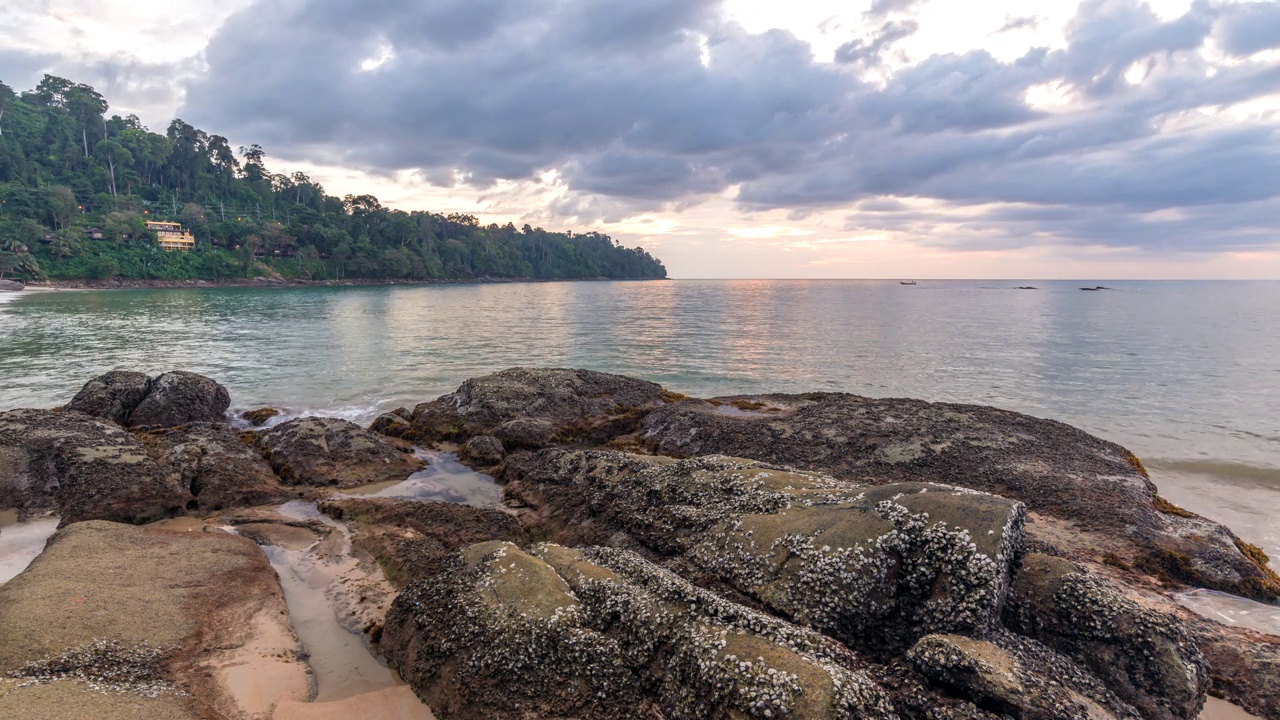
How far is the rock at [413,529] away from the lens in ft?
29.7

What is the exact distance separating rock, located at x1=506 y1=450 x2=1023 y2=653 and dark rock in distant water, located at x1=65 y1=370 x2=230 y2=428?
1682 cm

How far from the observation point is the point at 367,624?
770 cm

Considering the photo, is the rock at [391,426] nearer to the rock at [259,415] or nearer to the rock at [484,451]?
the rock at [484,451]

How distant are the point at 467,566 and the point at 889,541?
544cm

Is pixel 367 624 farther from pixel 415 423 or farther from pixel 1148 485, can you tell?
pixel 1148 485

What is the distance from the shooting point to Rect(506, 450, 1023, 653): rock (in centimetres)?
611

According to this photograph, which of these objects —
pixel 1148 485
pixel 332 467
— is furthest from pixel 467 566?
pixel 1148 485

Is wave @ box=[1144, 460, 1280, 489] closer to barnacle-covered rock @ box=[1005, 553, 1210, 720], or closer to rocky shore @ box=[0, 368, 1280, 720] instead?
rocky shore @ box=[0, 368, 1280, 720]

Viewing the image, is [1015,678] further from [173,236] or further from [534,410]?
[173,236]

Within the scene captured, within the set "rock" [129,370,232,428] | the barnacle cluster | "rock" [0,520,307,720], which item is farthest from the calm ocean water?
the barnacle cluster

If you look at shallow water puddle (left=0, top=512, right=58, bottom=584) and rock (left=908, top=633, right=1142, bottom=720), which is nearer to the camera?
rock (left=908, top=633, right=1142, bottom=720)

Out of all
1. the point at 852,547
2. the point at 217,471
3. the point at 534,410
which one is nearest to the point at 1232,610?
the point at 852,547

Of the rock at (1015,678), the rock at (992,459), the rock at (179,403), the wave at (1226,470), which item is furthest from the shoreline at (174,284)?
the wave at (1226,470)

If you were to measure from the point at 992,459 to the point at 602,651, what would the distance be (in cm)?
1115
